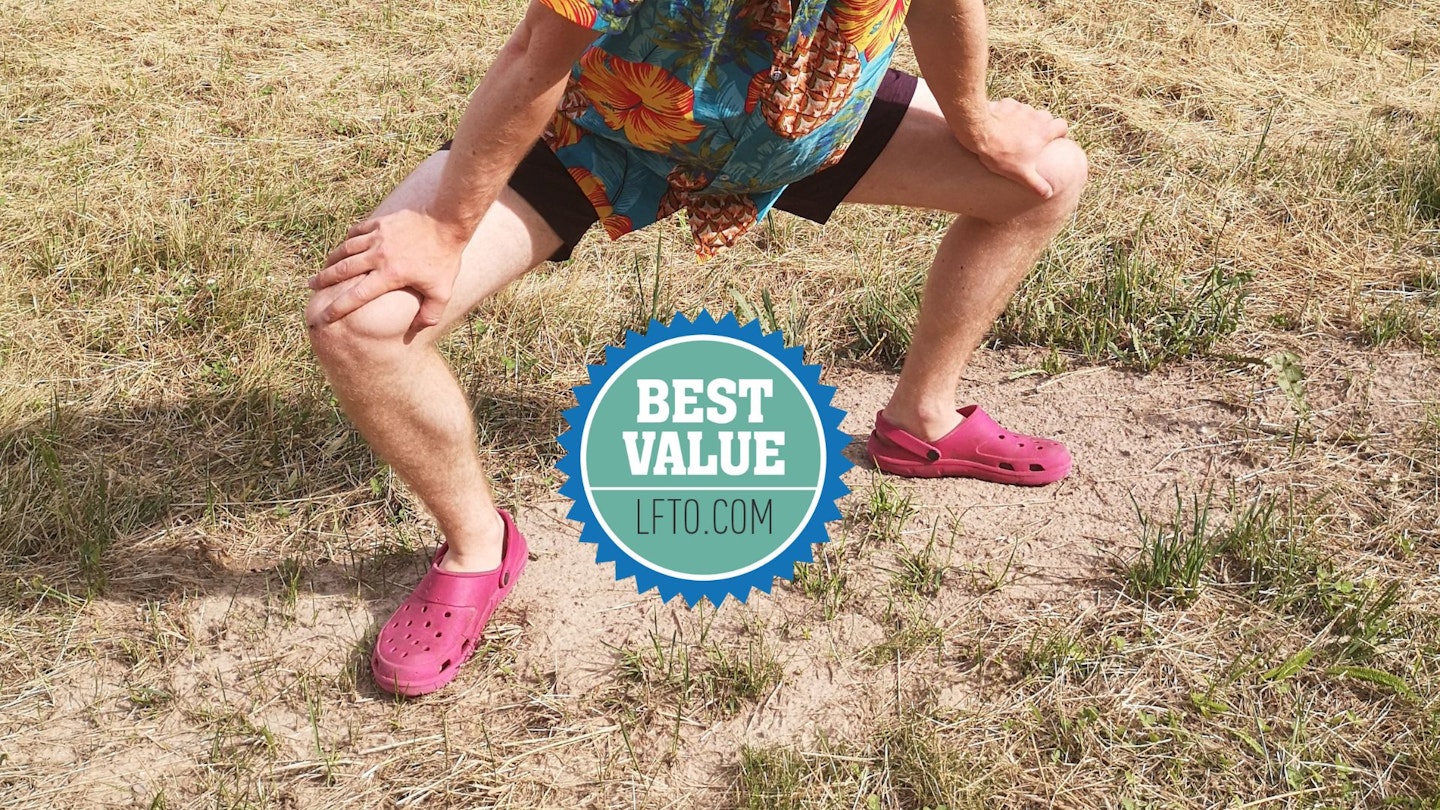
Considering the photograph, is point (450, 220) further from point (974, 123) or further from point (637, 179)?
point (974, 123)

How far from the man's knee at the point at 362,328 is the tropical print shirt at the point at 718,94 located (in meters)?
0.39

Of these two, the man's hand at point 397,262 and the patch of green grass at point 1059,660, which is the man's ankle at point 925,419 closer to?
the patch of green grass at point 1059,660

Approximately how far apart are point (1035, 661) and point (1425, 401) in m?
1.34

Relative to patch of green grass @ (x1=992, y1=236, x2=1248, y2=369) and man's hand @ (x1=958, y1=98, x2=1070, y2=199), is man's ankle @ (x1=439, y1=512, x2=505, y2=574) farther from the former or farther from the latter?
patch of green grass @ (x1=992, y1=236, x2=1248, y2=369)

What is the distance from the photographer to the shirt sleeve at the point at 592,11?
158 centimetres

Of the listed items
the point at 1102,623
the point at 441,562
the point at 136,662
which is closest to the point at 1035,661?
the point at 1102,623

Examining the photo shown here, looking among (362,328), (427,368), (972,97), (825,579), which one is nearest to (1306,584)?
(825,579)

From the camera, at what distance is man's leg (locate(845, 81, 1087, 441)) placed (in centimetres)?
234

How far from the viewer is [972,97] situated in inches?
85.7

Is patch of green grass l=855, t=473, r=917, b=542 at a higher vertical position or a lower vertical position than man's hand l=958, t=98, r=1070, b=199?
lower

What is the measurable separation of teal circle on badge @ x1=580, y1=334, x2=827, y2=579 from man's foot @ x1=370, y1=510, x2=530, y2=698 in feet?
1.04

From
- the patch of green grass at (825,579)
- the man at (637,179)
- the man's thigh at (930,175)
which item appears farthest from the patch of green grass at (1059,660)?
the man's thigh at (930,175)

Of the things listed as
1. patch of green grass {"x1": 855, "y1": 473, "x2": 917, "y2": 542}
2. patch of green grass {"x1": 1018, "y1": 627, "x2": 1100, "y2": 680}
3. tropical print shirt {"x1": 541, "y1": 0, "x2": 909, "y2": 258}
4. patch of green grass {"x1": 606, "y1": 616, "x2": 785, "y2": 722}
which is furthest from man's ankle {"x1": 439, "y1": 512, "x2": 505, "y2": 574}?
patch of green grass {"x1": 1018, "y1": 627, "x2": 1100, "y2": 680}

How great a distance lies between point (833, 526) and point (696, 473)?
1.07ft
